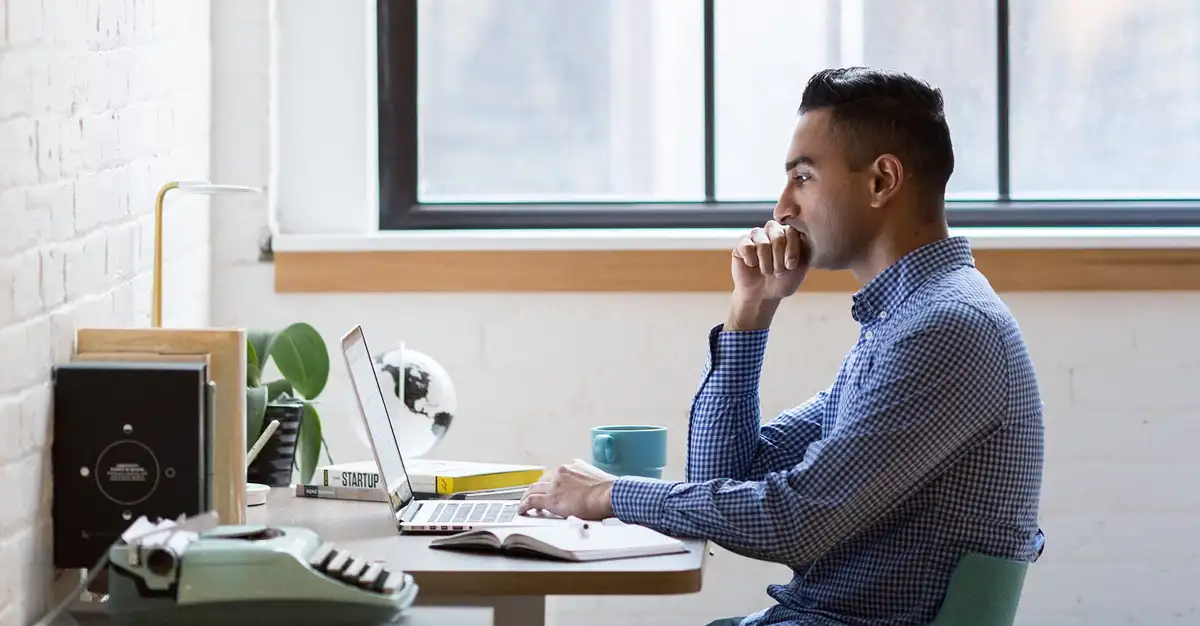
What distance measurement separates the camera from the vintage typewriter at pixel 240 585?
1.26 metres

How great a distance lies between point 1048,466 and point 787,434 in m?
0.92

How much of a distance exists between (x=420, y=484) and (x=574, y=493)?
1.01ft

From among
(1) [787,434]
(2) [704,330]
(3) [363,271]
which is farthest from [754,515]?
(3) [363,271]

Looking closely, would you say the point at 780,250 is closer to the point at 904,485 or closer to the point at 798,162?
the point at 798,162

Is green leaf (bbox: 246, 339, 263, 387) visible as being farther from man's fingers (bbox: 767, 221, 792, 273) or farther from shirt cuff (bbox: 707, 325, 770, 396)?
man's fingers (bbox: 767, 221, 792, 273)

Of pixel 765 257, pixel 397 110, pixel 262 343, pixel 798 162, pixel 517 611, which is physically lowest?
pixel 517 611

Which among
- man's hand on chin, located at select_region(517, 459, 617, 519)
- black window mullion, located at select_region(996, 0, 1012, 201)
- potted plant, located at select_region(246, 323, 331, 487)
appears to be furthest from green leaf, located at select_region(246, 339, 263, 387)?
black window mullion, located at select_region(996, 0, 1012, 201)

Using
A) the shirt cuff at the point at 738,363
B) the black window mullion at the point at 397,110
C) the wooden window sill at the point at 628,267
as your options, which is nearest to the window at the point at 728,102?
the black window mullion at the point at 397,110

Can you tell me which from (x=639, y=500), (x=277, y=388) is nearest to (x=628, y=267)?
(x=277, y=388)

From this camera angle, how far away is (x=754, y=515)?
1.57 meters

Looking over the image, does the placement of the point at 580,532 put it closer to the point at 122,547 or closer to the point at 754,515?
the point at 754,515

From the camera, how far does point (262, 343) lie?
206 cm

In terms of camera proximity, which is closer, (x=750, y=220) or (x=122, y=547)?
(x=122, y=547)

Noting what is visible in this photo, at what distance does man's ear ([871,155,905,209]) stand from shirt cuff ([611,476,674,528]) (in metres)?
0.47
